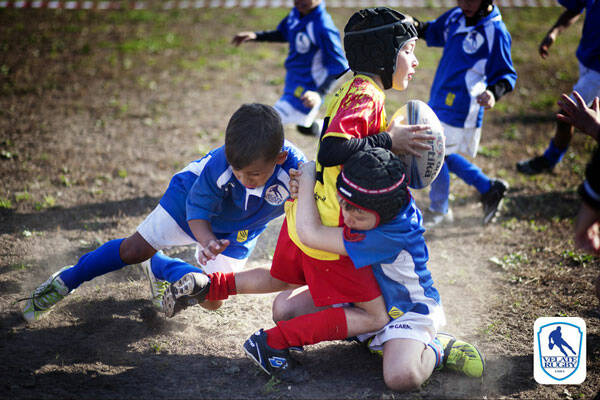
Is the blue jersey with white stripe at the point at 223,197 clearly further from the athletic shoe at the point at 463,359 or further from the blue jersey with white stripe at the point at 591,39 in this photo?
the blue jersey with white stripe at the point at 591,39

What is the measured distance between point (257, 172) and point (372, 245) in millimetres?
821

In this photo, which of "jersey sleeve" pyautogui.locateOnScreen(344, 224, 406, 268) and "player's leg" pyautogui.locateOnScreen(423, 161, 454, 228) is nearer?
"jersey sleeve" pyautogui.locateOnScreen(344, 224, 406, 268)

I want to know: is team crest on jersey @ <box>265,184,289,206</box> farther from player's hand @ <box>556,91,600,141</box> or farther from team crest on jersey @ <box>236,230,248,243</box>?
player's hand @ <box>556,91,600,141</box>

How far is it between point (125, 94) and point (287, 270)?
17.9 feet

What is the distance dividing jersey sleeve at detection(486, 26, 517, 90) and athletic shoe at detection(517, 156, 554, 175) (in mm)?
1659

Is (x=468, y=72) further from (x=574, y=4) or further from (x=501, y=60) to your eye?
(x=574, y=4)

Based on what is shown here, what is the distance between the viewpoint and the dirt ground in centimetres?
331

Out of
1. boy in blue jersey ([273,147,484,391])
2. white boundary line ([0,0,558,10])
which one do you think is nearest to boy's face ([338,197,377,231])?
boy in blue jersey ([273,147,484,391])

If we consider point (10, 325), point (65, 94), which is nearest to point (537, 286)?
point (10, 325)

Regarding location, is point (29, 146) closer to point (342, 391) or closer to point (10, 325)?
point (10, 325)

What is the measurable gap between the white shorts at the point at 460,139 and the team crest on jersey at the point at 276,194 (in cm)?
203

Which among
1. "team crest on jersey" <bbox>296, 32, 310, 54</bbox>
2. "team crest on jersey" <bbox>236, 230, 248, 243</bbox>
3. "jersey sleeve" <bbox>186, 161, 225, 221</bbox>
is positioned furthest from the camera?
"team crest on jersey" <bbox>296, 32, 310, 54</bbox>

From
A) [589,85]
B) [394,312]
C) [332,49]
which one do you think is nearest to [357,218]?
[394,312]

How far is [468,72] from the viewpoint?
15.7 feet
